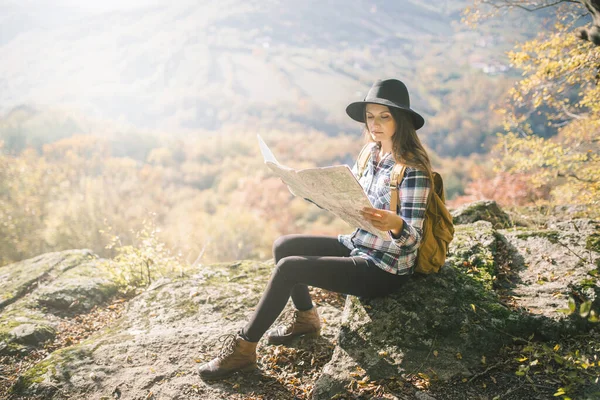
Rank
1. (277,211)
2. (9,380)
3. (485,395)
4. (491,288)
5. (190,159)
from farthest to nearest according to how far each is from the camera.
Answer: (190,159), (277,211), (9,380), (491,288), (485,395)

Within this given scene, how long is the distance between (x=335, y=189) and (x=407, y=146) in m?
0.81

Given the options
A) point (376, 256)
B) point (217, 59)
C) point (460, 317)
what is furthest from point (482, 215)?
point (217, 59)

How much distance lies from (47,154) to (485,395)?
56.7m

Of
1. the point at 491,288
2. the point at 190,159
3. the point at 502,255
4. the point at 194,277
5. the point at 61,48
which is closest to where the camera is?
the point at 491,288

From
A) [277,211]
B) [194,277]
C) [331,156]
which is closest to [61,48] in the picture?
[331,156]

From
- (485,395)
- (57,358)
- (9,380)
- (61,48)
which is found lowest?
(9,380)

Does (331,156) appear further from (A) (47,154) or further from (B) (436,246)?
(B) (436,246)

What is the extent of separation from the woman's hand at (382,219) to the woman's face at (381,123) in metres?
0.76

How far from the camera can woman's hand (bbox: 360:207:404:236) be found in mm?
2146

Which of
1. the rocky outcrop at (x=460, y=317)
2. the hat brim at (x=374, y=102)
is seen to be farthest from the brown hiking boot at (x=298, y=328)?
the hat brim at (x=374, y=102)

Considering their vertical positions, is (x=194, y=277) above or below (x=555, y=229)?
below

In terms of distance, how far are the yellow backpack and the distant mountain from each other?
253 feet

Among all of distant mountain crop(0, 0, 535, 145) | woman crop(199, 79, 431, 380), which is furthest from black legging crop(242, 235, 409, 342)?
distant mountain crop(0, 0, 535, 145)

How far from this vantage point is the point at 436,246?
264 centimetres
